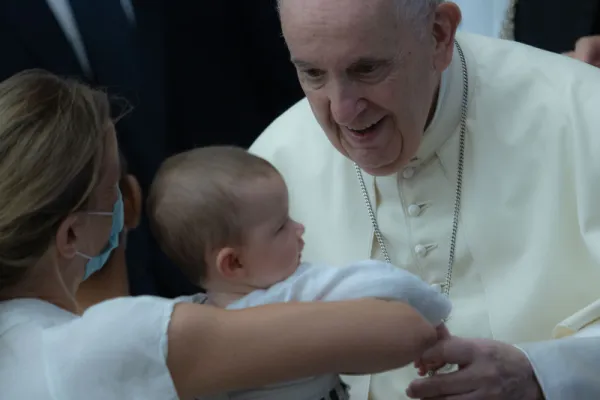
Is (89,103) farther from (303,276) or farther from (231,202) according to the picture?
(303,276)

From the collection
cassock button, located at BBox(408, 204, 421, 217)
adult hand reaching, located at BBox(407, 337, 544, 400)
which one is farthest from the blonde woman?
cassock button, located at BBox(408, 204, 421, 217)

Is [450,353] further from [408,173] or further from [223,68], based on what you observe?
[223,68]

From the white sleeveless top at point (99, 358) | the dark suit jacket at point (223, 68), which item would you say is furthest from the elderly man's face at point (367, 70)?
the dark suit jacket at point (223, 68)

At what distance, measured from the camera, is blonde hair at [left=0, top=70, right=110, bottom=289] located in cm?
159

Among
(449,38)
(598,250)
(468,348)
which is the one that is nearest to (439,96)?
(449,38)

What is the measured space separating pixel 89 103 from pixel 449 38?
92 cm

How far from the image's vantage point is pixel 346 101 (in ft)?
6.74

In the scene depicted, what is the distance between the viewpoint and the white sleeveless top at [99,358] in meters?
1.52

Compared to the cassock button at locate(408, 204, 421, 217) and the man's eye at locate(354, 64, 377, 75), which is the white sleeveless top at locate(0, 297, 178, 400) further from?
the cassock button at locate(408, 204, 421, 217)

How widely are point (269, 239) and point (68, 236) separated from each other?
0.39 m

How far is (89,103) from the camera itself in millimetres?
1728

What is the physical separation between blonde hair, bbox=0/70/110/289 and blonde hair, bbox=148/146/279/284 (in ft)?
0.52

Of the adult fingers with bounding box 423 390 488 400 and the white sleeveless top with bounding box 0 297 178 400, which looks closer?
the white sleeveless top with bounding box 0 297 178 400

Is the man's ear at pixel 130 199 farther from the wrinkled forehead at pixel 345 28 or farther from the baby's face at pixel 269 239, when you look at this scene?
the wrinkled forehead at pixel 345 28
